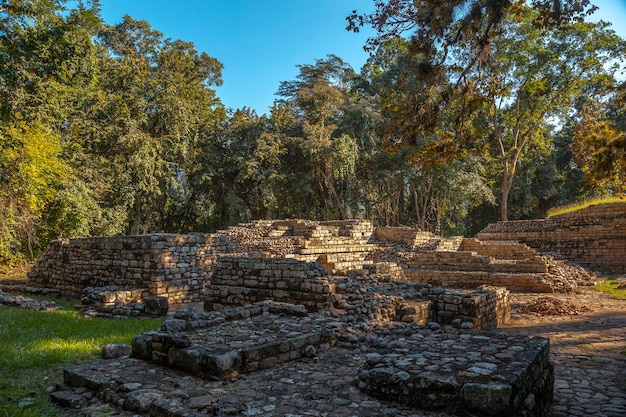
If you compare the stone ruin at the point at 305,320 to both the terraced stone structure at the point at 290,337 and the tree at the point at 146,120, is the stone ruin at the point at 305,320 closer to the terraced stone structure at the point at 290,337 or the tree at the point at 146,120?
the terraced stone structure at the point at 290,337

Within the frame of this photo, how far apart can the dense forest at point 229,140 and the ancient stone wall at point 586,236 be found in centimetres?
306

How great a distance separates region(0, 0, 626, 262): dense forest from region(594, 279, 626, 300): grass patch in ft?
11.1

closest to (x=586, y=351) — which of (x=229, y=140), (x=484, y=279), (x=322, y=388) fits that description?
(x=322, y=388)

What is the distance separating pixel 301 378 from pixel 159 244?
9163mm

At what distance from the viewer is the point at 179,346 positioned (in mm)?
4820

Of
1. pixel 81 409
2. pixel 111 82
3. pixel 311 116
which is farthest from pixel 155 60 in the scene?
pixel 81 409

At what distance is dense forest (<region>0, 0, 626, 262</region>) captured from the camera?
1570cm

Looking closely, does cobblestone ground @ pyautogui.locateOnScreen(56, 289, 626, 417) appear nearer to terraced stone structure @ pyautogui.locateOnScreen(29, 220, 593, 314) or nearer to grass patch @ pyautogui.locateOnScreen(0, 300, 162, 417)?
grass patch @ pyautogui.locateOnScreen(0, 300, 162, 417)

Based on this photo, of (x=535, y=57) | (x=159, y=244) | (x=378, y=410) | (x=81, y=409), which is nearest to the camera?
(x=378, y=410)

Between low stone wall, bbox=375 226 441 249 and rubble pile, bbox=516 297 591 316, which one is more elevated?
low stone wall, bbox=375 226 441 249

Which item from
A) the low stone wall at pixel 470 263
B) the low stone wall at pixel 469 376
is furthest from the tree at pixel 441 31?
the low stone wall at pixel 470 263

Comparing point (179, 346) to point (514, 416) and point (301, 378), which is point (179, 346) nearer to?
point (301, 378)

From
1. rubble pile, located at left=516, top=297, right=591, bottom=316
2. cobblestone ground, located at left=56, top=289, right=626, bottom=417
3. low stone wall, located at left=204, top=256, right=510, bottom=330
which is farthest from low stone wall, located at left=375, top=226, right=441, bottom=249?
cobblestone ground, located at left=56, top=289, right=626, bottom=417

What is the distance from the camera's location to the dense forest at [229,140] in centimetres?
1570
